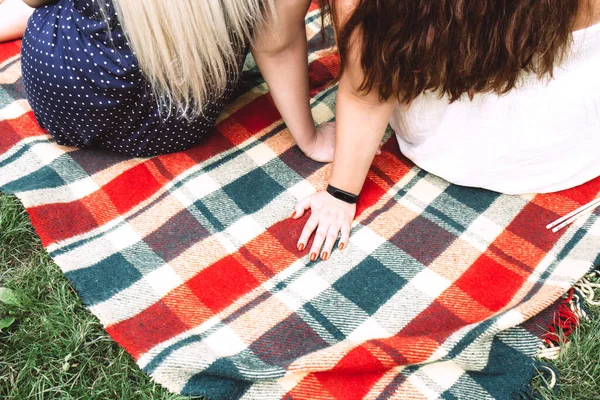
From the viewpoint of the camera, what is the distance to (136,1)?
0.93m

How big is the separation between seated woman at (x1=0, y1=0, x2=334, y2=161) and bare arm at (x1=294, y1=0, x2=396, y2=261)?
18 cm

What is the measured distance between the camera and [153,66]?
41.4 inches

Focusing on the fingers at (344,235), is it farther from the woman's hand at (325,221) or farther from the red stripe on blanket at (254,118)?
the red stripe on blanket at (254,118)

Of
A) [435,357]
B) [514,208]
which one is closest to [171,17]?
[435,357]

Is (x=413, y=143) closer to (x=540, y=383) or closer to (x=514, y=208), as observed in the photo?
(x=514, y=208)

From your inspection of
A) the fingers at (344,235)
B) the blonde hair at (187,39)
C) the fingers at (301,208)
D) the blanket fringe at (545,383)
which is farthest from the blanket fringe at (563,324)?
the blonde hair at (187,39)

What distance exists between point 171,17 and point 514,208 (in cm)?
91

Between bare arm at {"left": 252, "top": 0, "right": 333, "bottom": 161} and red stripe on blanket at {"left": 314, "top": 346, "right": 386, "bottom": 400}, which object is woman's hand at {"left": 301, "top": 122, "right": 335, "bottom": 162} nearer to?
bare arm at {"left": 252, "top": 0, "right": 333, "bottom": 161}

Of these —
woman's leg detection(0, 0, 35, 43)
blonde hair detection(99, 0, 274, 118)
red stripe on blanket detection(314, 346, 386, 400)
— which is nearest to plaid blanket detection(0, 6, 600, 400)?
red stripe on blanket detection(314, 346, 386, 400)

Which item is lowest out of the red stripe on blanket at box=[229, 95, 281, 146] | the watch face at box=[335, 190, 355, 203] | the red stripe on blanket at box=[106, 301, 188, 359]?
the red stripe on blanket at box=[106, 301, 188, 359]

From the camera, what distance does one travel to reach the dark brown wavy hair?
870 mm

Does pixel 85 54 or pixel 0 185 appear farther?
pixel 0 185

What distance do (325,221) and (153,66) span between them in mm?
508

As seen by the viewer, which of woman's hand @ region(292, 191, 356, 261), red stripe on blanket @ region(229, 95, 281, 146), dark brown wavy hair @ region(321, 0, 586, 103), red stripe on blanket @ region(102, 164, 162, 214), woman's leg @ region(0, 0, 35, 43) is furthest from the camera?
woman's leg @ region(0, 0, 35, 43)
